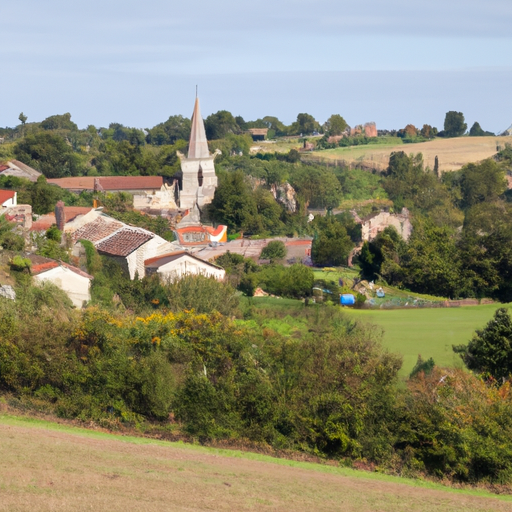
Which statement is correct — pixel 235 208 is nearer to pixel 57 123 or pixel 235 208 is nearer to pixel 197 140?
pixel 197 140

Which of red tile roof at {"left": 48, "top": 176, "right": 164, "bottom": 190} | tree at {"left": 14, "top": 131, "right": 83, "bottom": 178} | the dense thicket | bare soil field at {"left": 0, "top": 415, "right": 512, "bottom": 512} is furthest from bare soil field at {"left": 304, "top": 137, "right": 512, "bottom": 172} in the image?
bare soil field at {"left": 0, "top": 415, "right": 512, "bottom": 512}

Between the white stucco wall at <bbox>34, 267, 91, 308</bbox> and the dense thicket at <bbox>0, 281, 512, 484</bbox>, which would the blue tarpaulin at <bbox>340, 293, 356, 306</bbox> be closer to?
the white stucco wall at <bbox>34, 267, 91, 308</bbox>

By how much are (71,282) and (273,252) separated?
15.4 meters

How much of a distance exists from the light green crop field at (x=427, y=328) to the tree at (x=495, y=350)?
1.49 m

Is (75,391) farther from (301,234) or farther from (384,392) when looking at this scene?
(301,234)

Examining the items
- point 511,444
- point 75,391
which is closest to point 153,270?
point 75,391

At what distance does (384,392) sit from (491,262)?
2100 cm

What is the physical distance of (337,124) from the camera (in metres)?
113

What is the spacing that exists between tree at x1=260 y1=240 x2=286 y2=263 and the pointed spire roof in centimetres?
1534

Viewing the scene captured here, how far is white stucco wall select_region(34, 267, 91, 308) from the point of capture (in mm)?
26297

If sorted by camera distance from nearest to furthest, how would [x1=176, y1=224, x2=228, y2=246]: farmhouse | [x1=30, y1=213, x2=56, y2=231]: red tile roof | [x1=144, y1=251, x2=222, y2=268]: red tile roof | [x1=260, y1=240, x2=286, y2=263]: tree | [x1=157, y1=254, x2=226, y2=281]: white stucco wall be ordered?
[x1=157, y1=254, x2=226, y2=281]: white stucco wall → [x1=144, y1=251, x2=222, y2=268]: red tile roof → [x1=30, y1=213, x2=56, y2=231]: red tile roof → [x1=260, y1=240, x2=286, y2=263]: tree → [x1=176, y1=224, x2=228, y2=246]: farmhouse

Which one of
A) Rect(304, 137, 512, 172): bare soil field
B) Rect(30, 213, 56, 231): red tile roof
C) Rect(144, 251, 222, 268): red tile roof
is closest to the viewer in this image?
Rect(144, 251, 222, 268): red tile roof

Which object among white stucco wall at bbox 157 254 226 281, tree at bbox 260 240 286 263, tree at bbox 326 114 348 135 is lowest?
tree at bbox 260 240 286 263

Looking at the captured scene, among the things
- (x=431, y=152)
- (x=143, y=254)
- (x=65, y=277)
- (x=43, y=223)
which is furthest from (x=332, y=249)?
(x=431, y=152)
